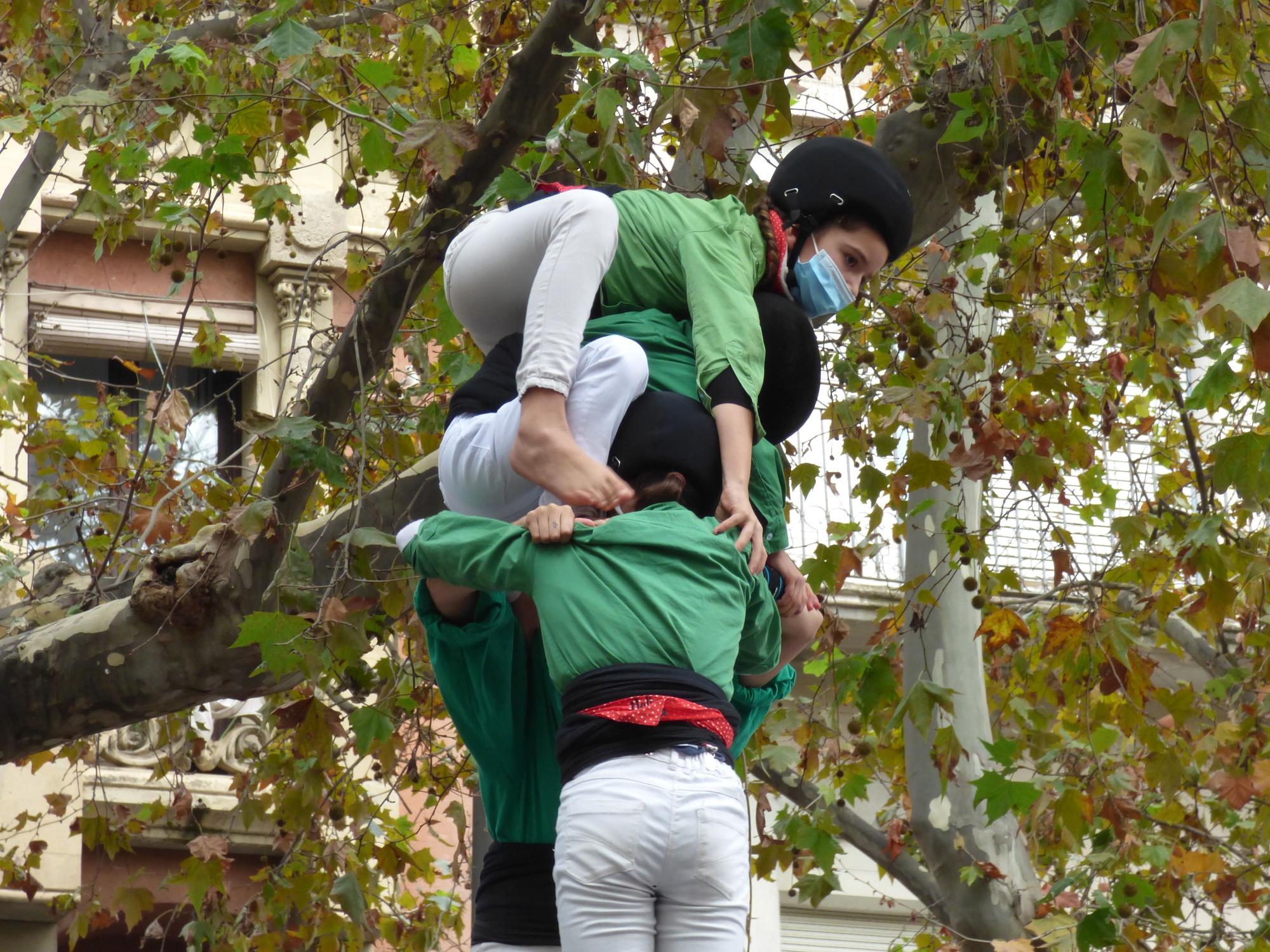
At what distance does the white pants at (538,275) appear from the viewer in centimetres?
332

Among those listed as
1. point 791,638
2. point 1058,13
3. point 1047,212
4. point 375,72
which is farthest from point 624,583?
point 1047,212

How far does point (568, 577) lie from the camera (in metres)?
3.19

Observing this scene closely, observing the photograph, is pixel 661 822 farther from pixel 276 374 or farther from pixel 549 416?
pixel 276 374

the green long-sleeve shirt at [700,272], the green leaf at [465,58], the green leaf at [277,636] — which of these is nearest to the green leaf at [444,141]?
the green leaf at [277,636]

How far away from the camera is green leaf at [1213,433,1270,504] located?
452cm

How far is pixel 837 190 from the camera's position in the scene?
369 cm

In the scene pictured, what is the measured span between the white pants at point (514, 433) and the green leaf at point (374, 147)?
7.29ft

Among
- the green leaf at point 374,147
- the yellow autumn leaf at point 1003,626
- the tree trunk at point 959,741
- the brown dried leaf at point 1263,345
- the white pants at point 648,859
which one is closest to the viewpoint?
the white pants at point 648,859

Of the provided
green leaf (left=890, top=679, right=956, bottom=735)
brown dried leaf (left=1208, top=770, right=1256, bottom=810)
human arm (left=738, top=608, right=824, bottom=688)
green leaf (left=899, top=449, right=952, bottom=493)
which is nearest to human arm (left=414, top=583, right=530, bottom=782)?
human arm (left=738, top=608, right=824, bottom=688)

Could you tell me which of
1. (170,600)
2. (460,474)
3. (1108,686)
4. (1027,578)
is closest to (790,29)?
(460,474)

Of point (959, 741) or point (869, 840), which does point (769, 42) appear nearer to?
point (959, 741)

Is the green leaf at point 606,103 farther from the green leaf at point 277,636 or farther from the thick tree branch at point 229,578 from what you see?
the green leaf at point 277,636

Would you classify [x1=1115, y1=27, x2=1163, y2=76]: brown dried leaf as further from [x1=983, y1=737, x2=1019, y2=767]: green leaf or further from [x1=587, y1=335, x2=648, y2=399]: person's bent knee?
[x1=983, y1=737, x2=1019, y2=767]: green leaf

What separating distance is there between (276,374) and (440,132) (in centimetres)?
674
